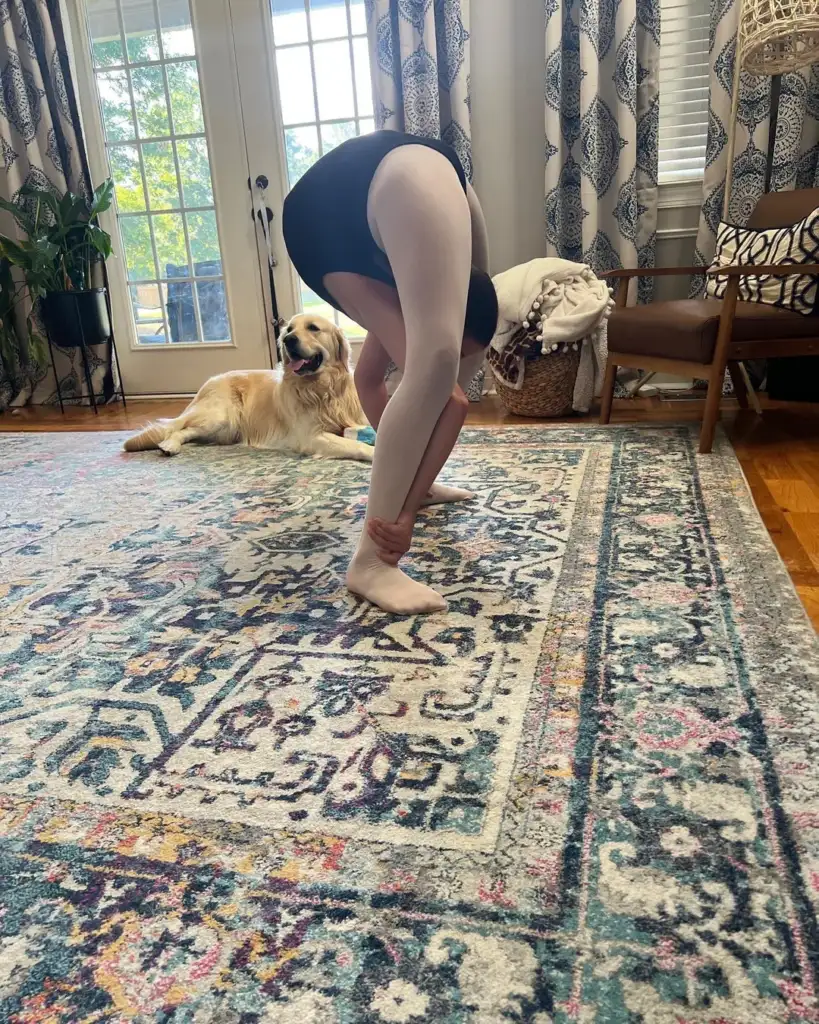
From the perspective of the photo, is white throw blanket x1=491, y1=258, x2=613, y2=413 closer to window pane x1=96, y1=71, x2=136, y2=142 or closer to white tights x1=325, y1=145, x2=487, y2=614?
white tights x1=325, y1=145, x2=487, y2=614

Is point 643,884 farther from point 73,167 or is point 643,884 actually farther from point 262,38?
point 73,167

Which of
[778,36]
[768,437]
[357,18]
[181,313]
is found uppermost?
[357,18]

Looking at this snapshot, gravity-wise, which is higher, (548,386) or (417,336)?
(417,336)

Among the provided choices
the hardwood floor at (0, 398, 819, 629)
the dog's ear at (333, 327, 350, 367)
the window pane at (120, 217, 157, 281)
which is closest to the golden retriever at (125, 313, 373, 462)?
the dog's ear at (333, 327, 350, 367)

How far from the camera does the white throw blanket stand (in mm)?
2938

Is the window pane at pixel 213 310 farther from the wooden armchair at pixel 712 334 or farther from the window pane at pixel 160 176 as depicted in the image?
the wooden armchair at pixel 712 334

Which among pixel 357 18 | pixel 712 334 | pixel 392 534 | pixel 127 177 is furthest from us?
pixel 127 177

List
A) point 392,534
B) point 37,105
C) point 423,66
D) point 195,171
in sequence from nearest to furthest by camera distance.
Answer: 1. point 392,534
2. point 423,66
3. point 37,105
4. point 195,171

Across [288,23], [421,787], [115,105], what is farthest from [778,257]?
[115,105]

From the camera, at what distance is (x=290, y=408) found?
2.84 m

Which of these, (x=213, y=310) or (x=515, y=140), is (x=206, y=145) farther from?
(x=515, y=140)

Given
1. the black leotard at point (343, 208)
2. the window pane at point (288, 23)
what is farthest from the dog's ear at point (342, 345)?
the window pane at point (288, 23)

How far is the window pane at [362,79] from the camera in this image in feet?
12.3

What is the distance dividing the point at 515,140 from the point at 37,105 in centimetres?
257
